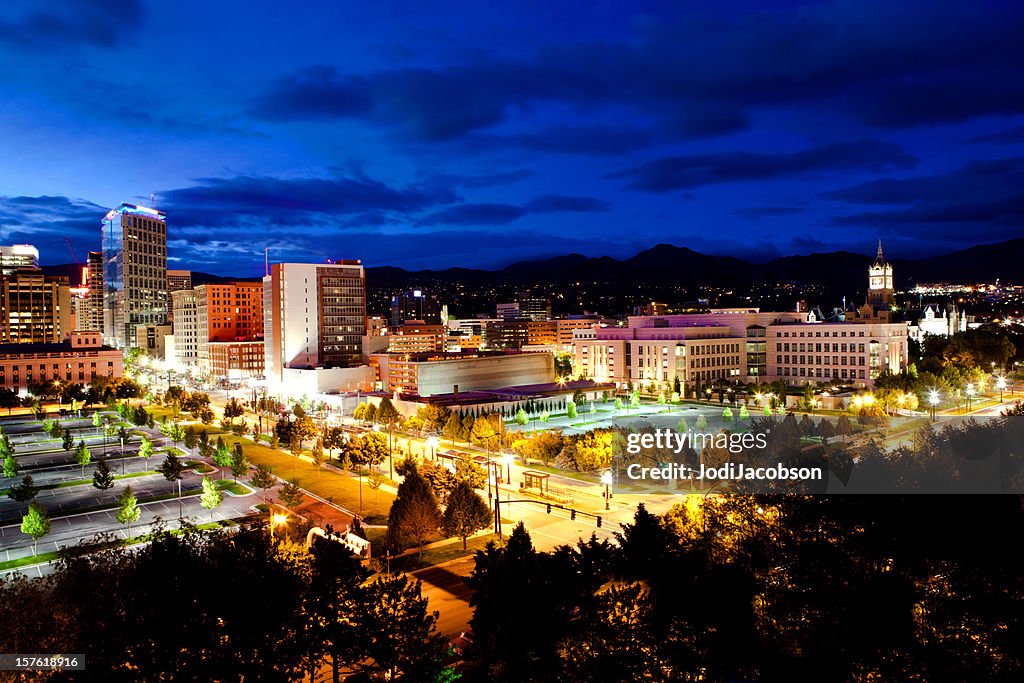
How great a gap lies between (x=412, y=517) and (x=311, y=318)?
90.5 m

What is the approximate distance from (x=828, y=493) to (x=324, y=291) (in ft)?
339

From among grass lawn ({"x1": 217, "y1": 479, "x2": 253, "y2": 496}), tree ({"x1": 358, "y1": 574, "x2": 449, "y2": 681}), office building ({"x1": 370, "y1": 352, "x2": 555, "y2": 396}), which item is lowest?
grass lawn ({"x1": 217, "y1": 479, "x2": 253, "y2": 496})

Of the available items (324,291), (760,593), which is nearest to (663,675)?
(760,593)

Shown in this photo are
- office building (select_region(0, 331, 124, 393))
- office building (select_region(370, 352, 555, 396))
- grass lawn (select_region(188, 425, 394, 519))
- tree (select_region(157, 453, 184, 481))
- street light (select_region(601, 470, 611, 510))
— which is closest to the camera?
street light (select_region(601, 470, 611, 510))

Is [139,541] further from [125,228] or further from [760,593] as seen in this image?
[125,228]

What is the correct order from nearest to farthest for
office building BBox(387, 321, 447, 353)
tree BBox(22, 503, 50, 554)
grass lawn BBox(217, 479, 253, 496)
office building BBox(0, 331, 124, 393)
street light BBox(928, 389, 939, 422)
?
tree BBox(22, 503, 50, 554), grass lawn BBox(217, 479, 253, 496), street light BBox(928, 389, 939, 422), office building BBox(0, 331, 124, 393), office building BBox(387, 321, 447, 353)

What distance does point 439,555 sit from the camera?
103 feet

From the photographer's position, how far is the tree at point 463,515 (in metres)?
31.4

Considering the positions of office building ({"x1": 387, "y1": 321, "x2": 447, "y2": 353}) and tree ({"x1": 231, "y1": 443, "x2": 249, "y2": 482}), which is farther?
office building ({"x1": 387, "y1": 321, "x2": 447, "y2": 353})

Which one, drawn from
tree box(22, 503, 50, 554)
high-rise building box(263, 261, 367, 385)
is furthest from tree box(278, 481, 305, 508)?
high-rise building box(263, 261, 367, 385)

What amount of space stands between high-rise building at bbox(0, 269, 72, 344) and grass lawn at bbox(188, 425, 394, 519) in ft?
540

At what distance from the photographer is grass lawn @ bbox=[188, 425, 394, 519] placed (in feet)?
135

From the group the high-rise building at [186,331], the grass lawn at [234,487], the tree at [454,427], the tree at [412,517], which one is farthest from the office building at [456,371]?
the high-rise building at [186,331]

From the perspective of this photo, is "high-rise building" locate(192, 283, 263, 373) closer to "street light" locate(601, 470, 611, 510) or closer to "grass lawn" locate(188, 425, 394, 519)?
"grass lawn" locate(188, 425, 394, 519)
